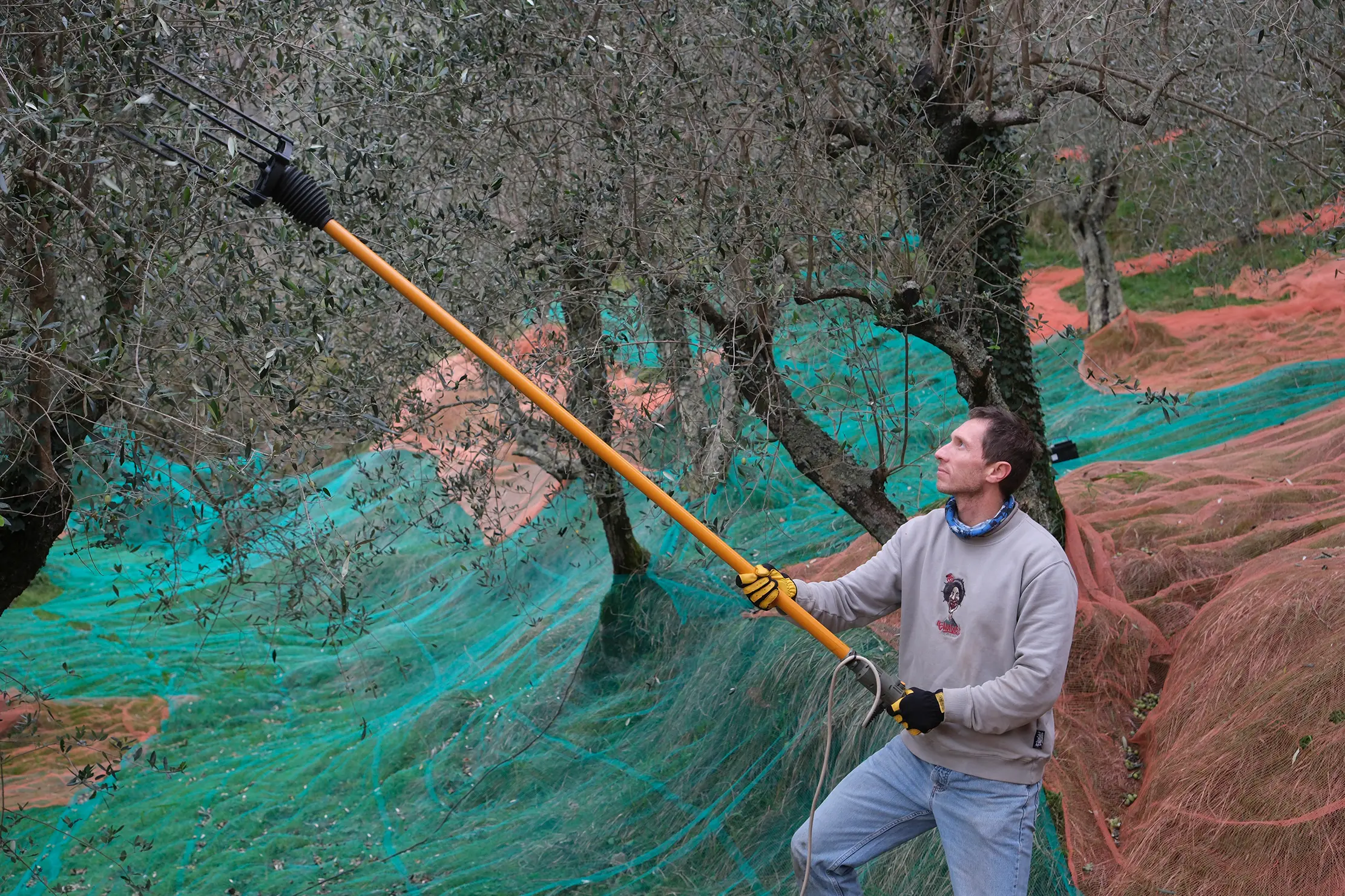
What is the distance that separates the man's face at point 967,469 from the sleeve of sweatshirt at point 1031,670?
0.98 ft

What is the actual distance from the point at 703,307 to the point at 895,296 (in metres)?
0.76

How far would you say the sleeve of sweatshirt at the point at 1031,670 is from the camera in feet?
9.01

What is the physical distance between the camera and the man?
2.81 meters

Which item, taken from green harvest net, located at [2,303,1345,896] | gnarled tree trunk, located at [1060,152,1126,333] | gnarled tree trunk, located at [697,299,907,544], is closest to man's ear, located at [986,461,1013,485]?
green harvest net, located at [2,303,1345,896]

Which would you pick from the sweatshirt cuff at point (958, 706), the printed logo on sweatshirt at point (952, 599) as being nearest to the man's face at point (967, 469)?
the printed logo on sweatshirt at point (952, 599)

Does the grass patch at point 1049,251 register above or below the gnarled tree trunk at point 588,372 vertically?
above

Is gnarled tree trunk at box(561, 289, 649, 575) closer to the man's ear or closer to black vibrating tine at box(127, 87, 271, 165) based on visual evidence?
black vibrating tine at box(127, 87, 271, 165)

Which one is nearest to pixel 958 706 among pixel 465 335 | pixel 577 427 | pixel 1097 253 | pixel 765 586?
pixel 765 586

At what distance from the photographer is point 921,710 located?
9.35ft

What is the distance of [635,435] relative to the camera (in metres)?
5.65

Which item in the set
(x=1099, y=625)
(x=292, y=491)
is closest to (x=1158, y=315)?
(x=1099, y=625)

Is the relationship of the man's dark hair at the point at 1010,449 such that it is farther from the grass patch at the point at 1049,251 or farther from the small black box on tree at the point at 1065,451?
the grass patch at the point at 1049,251

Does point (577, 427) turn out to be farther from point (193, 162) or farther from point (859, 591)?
point (193, 162)

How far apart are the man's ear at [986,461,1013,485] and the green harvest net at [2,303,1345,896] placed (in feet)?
4.22
